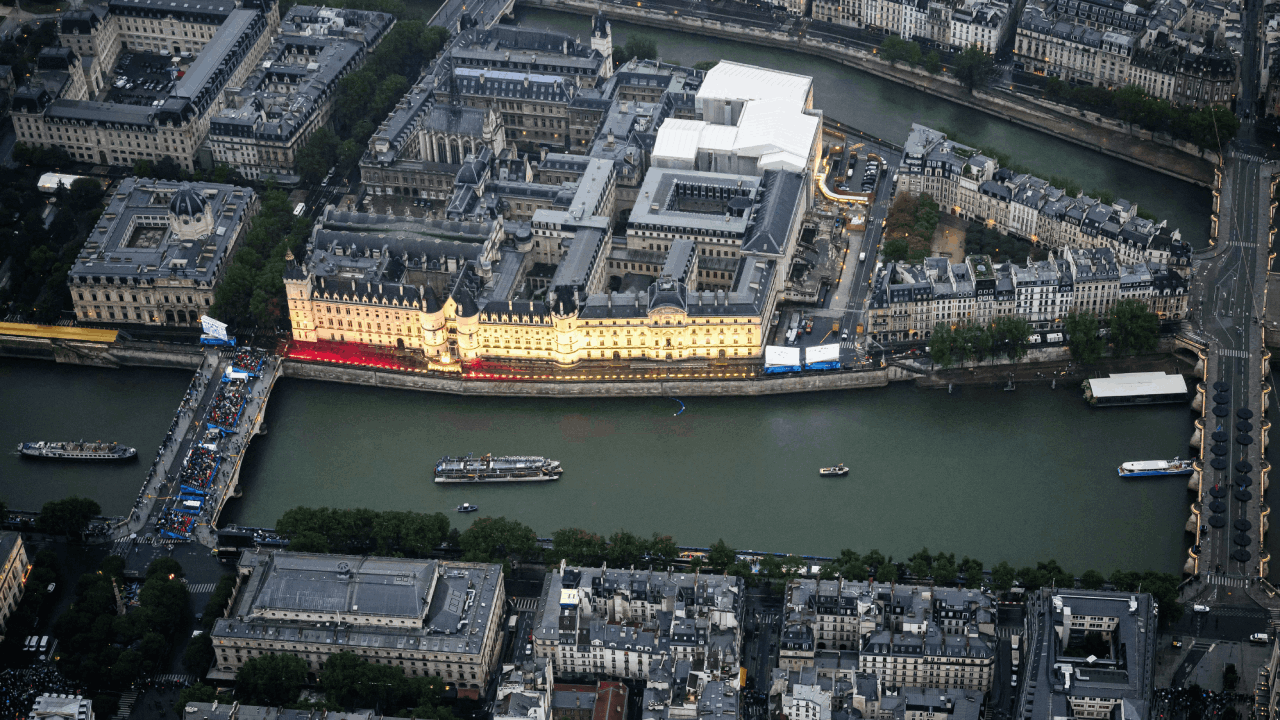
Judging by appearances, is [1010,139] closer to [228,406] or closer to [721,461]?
[721,461]

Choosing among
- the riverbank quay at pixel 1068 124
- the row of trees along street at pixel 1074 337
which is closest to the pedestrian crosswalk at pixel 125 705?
the row of trees along street at pixel 1074 337

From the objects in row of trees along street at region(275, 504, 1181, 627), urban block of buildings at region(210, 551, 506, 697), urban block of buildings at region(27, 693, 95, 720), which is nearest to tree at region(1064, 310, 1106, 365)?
row of trees along street at region(275, 504, 1181, 627)

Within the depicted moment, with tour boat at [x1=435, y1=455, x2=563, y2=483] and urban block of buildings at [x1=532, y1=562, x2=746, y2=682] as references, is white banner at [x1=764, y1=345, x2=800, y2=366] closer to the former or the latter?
tour boat at [x1=435, y1=455, x2=563, y2=483]

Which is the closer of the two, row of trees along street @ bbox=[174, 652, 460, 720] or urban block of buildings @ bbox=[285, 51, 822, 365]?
row of trees along street @ bbox=[174, 652, 460, 720]

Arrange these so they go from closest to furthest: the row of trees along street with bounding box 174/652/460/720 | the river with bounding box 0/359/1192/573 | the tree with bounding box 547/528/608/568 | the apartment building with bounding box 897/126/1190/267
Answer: the row of trees along street with bounding box 174/652/460/720 < the tree with bounding box 547/528/608/568 < the river with bounding box 0/359/1192/573 < the apartment building with bounding box 897/126/1190/267

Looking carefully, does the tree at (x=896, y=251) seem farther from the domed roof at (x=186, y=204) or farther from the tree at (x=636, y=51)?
the domed roof at (x=186, y=204)

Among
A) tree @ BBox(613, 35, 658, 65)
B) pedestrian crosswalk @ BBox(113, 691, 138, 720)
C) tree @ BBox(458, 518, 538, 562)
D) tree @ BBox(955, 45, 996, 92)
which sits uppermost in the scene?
tree @ BBox(955, 45, 996, 92)

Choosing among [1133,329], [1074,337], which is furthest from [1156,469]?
[1074,337]
